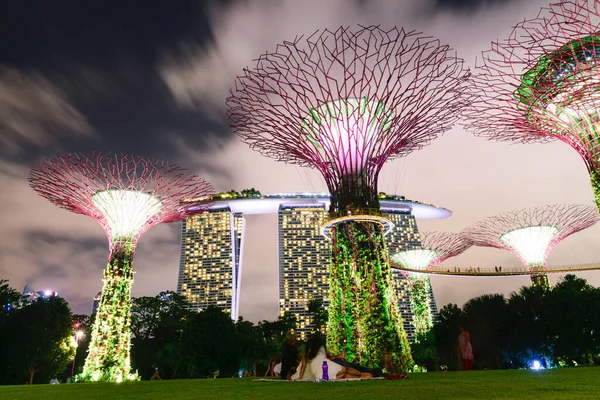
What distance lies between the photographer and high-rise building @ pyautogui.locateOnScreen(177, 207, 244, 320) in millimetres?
114125

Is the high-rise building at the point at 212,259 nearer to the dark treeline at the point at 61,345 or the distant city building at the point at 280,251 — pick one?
the distant city building at the point at 280,251

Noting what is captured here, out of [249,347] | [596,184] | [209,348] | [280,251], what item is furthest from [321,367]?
[280,251]

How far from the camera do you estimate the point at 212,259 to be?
11869 centimetres

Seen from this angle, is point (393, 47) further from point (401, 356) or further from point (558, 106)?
point (401, 356)

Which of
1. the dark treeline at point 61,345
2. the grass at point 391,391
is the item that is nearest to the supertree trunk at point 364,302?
the grass at point 391,391

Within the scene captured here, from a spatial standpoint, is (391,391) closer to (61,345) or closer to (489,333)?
(489,333)

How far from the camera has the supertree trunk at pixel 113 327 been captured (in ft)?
62.1

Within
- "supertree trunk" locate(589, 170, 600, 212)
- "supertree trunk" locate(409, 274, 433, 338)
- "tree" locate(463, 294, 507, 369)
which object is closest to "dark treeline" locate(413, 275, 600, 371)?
"tree" locate(463, 294, 507, 369)

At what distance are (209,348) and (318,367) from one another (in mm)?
28680

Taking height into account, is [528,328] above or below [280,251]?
below

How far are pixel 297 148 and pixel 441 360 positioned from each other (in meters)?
31.1

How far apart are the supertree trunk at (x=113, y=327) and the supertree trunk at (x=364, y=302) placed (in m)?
10.4

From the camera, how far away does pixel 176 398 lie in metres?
5.31

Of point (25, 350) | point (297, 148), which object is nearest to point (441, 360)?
point (297, 148)
